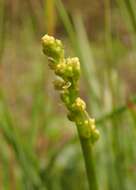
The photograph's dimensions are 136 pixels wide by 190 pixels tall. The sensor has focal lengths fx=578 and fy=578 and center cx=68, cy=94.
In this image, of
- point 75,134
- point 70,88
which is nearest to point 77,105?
point 70,88

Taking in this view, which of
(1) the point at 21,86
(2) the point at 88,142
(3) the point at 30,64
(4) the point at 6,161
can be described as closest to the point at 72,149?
(4) the point at 6,161

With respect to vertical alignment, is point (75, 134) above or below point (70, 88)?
below

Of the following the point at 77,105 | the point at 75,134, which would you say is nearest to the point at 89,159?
the point at 77,105

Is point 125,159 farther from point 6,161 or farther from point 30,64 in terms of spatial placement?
point 30,64

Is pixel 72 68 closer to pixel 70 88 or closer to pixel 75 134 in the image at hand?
pixel 70 88

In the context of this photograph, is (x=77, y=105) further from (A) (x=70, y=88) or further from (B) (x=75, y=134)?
(B) (x=75, y=134)

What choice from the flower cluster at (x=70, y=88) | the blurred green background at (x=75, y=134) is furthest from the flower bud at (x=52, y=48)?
the blurred green background at (x=75, y=134)

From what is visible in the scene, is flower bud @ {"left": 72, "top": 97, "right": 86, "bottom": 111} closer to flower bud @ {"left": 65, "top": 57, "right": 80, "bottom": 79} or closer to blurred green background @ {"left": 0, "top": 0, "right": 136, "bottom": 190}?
flower bud @ {"left": 65, "top": 57, "right": 80, "bottom": 79}

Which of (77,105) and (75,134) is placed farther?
(75,134)

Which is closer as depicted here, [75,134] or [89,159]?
[89,159]

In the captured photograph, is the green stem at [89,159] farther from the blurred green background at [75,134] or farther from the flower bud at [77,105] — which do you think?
the blurred green background at [75,134]
